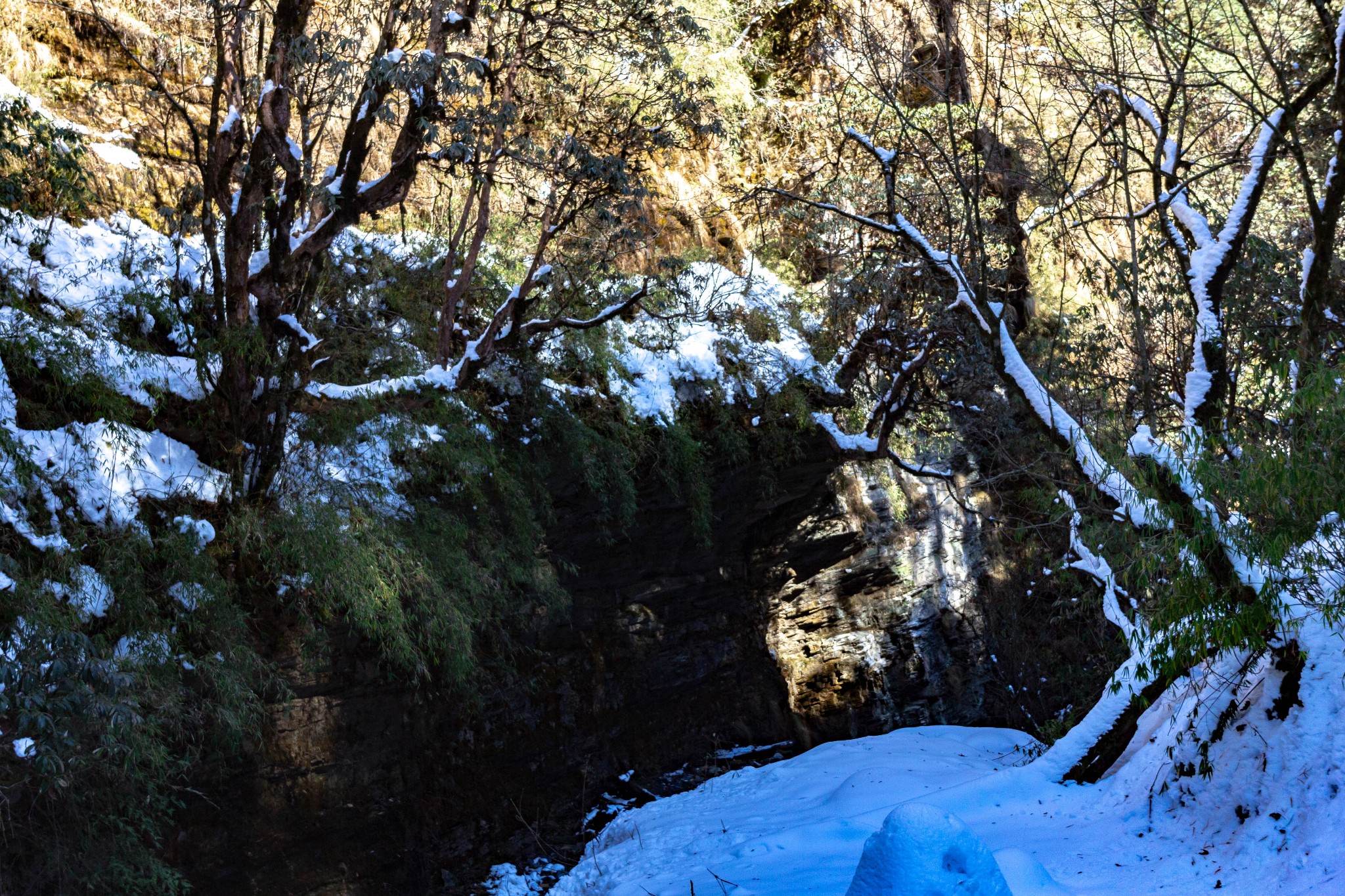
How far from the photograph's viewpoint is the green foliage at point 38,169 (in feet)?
18.1

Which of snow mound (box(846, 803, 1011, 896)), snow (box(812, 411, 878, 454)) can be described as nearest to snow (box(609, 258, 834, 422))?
snow (box(812, 411, 878, 454))

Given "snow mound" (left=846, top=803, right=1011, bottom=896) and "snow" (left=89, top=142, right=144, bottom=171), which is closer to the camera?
"snow mound" (left=846, top=803, right=1011, bottom=896)

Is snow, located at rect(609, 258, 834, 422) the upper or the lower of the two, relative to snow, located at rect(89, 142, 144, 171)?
lower

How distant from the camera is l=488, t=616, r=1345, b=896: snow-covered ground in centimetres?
398

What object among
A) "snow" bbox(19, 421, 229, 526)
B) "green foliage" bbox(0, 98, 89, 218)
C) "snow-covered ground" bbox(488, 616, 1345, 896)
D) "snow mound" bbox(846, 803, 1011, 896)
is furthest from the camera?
"green foliage" bbox(0, 98, 89, 218)

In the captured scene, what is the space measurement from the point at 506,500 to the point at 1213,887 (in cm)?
564

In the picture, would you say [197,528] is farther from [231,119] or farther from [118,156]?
[118,156]

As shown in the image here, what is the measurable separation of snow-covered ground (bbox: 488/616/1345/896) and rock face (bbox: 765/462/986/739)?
12.6 ft

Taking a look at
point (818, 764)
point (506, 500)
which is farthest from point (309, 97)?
point (818, 764)

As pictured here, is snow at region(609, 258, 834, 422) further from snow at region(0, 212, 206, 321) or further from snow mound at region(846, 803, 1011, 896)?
snow mound at region(846, 803, 1011, 896)

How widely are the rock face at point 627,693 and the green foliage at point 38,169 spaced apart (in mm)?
3350

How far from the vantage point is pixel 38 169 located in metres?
5.80

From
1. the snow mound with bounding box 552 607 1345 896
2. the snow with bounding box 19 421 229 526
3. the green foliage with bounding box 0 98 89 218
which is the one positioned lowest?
the snow mound with bounding box 552 607 1345 896

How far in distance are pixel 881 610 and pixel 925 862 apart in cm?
922
